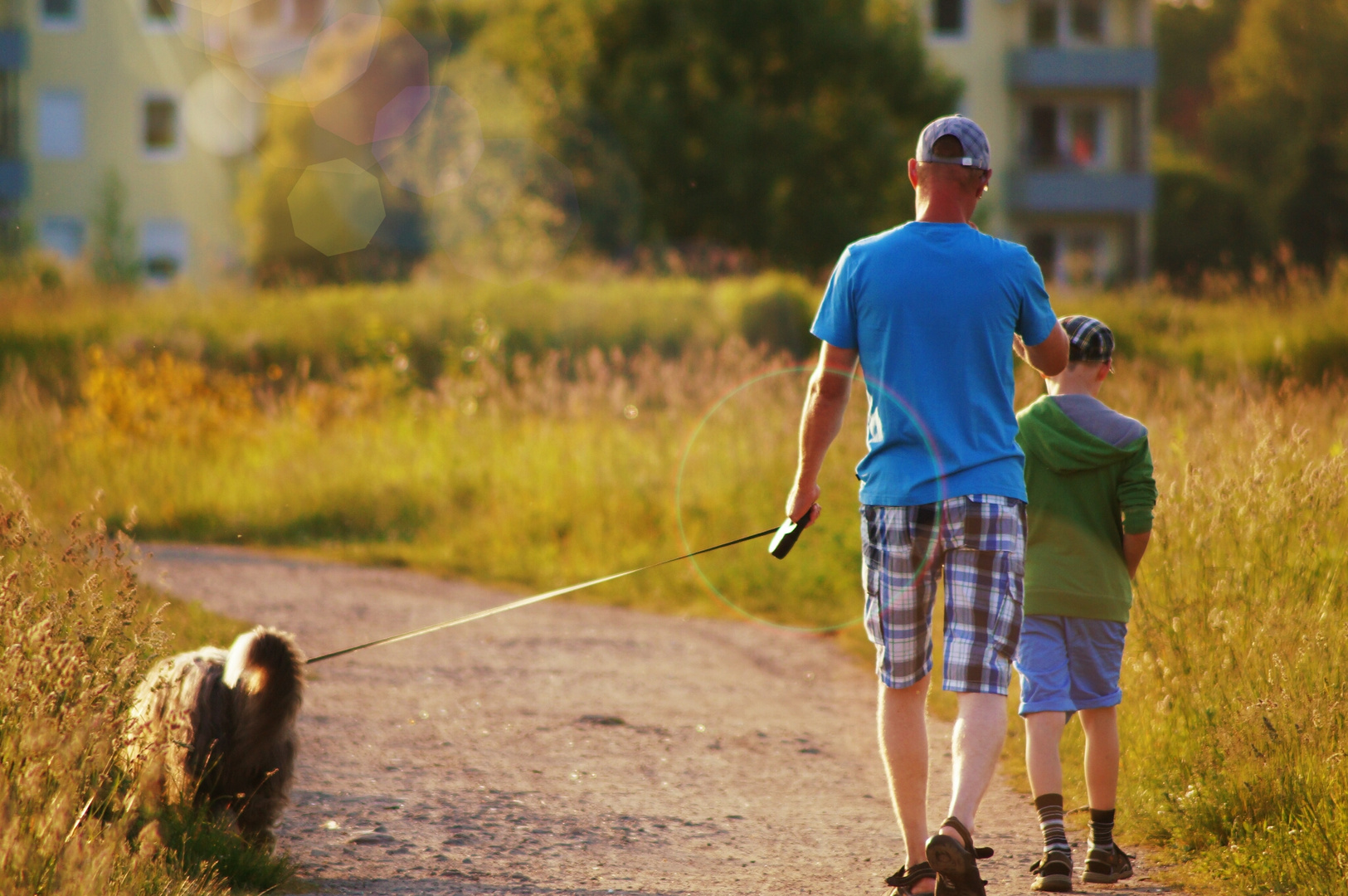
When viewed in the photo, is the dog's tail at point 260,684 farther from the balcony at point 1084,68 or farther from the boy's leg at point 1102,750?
the balcony at point 1084,68

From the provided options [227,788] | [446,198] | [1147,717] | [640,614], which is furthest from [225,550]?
[446,198]

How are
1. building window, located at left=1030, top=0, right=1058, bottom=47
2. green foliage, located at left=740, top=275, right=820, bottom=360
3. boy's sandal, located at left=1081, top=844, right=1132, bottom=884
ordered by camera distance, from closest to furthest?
boy's sandal, located at left=1081, top=844, right=1132, bottom=884
green foliage, located at left=740, top=275, right=820, bottom=360
building window, located at left=1030, top=0, right=1058, bottom=47

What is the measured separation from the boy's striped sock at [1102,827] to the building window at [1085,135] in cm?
4143

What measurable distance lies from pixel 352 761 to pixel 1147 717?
121 inches

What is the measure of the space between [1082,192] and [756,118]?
587 inches

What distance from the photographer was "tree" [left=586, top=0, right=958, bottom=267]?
29.9 metres

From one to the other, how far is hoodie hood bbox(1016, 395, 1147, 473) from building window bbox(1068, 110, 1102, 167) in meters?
41.0

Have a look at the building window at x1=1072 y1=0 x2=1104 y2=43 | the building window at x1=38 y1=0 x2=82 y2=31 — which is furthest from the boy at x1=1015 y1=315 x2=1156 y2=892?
the building window at x1=38 y1=0 x2=82 y2=31

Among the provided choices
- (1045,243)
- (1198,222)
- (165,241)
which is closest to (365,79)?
(165,241)

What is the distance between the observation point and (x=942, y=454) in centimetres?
386

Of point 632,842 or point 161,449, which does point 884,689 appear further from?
point 161,449

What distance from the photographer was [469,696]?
6953mm

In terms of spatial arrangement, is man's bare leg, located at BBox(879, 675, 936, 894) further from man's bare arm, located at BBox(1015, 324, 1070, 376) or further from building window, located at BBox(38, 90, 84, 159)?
building window, located at BBox(38, 90, 84, 159)

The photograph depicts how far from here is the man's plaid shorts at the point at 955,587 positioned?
3.84 meters
